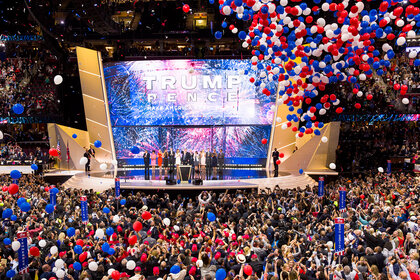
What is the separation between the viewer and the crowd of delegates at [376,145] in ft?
75.2

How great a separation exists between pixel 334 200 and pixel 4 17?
87.7ft

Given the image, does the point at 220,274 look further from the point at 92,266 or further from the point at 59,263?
the point at 59,263

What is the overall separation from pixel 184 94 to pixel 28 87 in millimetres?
10341

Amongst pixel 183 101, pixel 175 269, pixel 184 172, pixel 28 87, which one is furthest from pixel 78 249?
pixel 28 87

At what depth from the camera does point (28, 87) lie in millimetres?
27234

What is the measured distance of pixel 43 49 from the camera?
30188mm

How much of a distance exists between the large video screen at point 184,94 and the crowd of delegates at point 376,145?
4666 millimetres

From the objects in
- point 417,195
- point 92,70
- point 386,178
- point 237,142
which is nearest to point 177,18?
point 92,70

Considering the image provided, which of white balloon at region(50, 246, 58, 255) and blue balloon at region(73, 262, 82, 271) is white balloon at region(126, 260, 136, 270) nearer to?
blue balloon at region(73, 262, 82, 271)

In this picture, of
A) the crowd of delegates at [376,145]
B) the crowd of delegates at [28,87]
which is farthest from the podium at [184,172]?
the crowd of delegates at [28,87]

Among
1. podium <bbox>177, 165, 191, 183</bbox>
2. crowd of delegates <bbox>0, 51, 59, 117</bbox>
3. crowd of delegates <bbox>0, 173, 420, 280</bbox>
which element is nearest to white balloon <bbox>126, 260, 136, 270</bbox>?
crowd of delegates <bbox>0, 173, 420, 280</bbox>

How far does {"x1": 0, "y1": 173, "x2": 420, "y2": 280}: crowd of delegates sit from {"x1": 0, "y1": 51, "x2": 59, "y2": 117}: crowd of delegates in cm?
1398

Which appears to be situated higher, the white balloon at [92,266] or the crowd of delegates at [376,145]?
the crowd of delegates at [376,145]

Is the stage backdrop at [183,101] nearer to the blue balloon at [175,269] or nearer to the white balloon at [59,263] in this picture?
the white balloon at [59,263]
